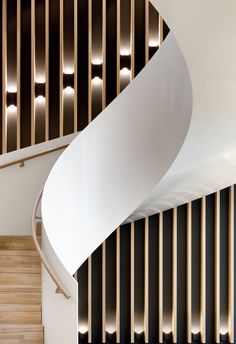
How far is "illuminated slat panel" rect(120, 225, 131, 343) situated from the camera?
628 cm

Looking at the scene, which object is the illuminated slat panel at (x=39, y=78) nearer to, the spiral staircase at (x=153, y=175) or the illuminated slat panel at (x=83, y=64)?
the spiral staircase at (x=153, y=175)

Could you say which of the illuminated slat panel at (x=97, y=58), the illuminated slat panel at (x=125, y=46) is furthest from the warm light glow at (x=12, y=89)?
the illuminated slat panel at (x=125, y=46)

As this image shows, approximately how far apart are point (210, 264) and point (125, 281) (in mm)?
1192

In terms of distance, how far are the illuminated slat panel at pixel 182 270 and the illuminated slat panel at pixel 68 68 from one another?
197 cm

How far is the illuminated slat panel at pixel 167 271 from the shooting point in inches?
246

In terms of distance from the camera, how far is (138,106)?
4660 millimetres

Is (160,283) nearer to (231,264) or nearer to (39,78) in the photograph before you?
(231,264)

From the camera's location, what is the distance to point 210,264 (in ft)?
20.7

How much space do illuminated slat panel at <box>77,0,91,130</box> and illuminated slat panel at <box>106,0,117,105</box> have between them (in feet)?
0.94

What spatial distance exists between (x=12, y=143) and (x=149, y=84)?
2802 mm

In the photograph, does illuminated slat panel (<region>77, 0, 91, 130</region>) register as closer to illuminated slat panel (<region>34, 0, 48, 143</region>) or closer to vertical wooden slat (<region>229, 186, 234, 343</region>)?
illuminated slat panel (<region>34, 0, 48, 143</region>)

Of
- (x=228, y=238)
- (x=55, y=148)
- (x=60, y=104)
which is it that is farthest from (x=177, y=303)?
(x=60, y=104)

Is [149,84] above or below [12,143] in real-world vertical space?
above

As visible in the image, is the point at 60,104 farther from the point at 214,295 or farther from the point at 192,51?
the point at 192,51
